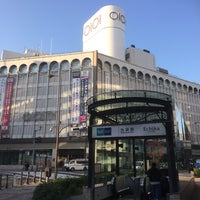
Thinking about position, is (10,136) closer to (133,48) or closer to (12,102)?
(12,102)

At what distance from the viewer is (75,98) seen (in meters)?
57.2

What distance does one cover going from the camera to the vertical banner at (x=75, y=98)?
55566 millimetres

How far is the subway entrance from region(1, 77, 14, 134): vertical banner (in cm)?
5028

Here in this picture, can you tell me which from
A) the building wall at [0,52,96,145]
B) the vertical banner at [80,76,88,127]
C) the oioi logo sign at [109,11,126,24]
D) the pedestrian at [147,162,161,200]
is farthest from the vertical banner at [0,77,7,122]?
the pedestrian at [147,162,161,200]

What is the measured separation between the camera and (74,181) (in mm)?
13969

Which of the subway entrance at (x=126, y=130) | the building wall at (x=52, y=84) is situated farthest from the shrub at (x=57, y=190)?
the building wall at (x=52, y=84)

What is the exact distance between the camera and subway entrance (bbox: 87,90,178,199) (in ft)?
31.0

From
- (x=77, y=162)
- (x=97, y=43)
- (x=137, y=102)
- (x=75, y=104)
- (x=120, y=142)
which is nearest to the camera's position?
(x=137, y=102)

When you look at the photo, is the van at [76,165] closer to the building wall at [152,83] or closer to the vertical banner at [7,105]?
the building wall at [152,83]

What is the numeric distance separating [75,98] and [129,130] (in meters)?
47.7

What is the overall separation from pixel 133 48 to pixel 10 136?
4195 centimetres

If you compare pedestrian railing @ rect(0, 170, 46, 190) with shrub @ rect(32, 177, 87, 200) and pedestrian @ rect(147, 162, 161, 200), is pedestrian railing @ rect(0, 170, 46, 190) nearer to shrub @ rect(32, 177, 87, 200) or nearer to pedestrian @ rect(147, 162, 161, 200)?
shrub @ rect(32, 177, 87, 200)

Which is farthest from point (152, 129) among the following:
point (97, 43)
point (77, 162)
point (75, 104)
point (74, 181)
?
point (97, 43)

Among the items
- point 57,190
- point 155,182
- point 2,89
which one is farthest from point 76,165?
point 155,182
